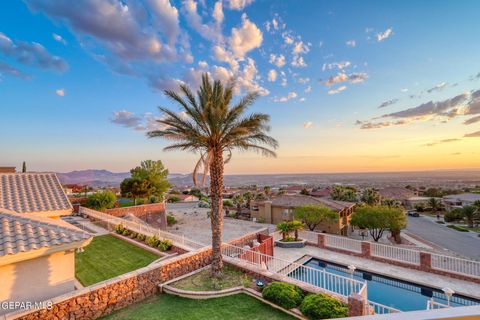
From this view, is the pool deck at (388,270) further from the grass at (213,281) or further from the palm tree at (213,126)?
the palm tree at (213,126)

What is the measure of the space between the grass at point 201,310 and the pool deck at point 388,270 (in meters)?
7.37

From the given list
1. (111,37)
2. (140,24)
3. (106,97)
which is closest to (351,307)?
(140,24)

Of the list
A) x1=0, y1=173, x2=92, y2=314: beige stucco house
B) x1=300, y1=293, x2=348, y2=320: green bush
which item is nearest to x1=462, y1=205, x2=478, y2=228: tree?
x1=300, y1=293, x2=348, y2=320: green bush

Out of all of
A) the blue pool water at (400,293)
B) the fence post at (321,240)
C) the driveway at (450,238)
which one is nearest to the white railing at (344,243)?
the fence post at (321,240)

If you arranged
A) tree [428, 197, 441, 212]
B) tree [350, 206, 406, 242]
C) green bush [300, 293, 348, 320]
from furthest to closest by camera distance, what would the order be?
tree [428, 197, 441, 212]
tree [350, 206, 406, 242]
green bush [300, 293, 348, 320]

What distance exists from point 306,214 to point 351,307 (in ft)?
51.5

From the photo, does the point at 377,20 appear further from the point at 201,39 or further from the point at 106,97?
the point at 106,97

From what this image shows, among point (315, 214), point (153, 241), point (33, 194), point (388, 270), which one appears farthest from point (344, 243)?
point (33, 194)

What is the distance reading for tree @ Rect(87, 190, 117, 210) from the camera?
80.1ft

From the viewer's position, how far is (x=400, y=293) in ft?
37.4

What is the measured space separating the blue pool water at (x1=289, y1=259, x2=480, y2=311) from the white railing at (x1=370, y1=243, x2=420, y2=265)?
73.5 inches

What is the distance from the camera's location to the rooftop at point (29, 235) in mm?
4797

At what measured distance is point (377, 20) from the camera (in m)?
12.0

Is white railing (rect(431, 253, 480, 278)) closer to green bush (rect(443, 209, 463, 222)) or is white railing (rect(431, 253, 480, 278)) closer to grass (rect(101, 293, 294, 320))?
grass (rect(101, 293, 294, 320))
